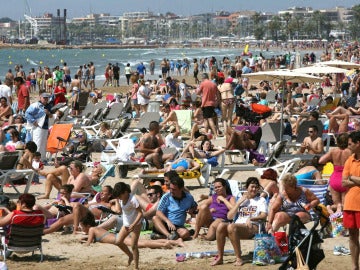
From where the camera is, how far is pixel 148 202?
1025 centimetres

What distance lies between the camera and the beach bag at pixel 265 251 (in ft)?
27.7

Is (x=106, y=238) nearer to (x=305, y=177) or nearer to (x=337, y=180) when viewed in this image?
(x=337, y=180)

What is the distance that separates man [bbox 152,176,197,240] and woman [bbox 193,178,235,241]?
0.56 feet

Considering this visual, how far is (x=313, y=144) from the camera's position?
44.1 ft

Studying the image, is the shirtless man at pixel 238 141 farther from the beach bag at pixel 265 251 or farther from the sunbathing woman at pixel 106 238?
the beach bag at pixel 265 251

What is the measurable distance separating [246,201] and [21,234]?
2273 millimetres

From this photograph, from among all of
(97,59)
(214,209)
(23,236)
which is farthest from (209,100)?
(97,59)

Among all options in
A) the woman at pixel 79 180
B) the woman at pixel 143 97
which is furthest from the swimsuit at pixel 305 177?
the woman at pixel 143 97

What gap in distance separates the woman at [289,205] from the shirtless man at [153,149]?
381cm

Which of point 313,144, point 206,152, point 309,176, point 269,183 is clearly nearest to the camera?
point 269,183

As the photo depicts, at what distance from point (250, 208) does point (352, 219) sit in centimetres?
198

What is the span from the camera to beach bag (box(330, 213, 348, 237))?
376 inches

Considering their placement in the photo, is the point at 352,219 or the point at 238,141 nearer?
the point at 352,219

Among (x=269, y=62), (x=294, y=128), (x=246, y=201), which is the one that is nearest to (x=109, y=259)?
(x=246, y=201)
